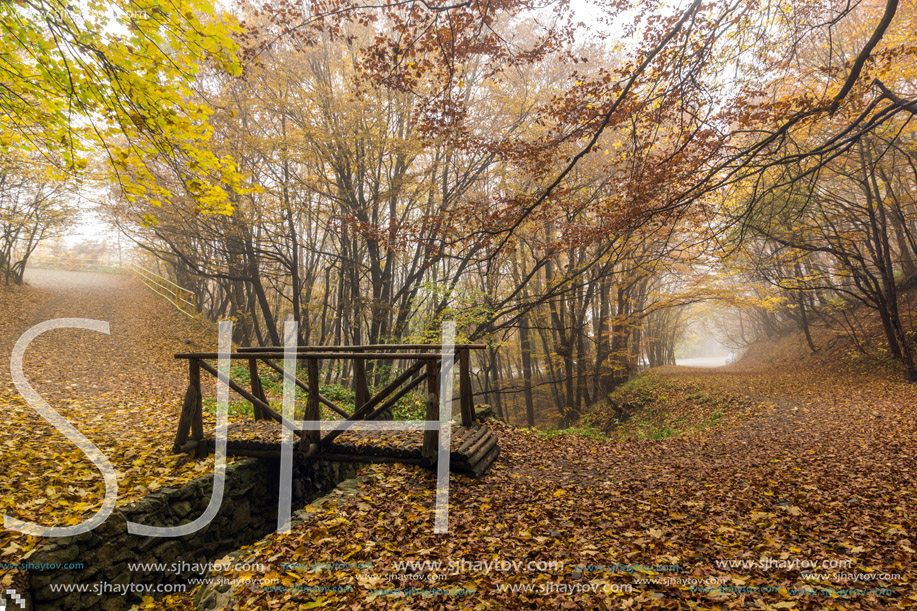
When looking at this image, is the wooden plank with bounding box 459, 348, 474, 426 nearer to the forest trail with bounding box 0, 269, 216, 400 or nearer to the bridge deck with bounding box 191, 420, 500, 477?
the bridge deck with bounding box 191, 420, 500, 477

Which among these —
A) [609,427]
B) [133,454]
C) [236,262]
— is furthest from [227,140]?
[609,427]

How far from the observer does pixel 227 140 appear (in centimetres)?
1088

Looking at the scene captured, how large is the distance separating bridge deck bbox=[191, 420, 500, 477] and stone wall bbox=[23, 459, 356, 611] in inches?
12.3

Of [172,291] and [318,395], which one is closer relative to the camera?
[318,395]

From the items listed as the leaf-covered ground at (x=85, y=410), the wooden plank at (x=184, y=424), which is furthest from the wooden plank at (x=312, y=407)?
the wooden plank at (x=184, y=424)

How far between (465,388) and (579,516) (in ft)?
7.35

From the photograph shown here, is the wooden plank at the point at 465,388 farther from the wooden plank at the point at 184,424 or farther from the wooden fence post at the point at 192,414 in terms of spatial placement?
the wooden plank at the point at 184,424

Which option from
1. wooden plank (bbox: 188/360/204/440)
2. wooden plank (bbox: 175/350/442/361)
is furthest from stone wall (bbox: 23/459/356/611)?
wooden plank (bbox: 175/350/442/361)

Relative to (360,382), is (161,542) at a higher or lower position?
lower

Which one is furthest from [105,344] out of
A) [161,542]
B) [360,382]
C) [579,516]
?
[579,516]

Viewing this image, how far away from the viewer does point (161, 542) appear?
4207 mm

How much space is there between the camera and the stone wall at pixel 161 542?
134 inches

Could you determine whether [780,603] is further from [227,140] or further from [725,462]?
[227,140]

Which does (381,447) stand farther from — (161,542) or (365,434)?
(161,542)
